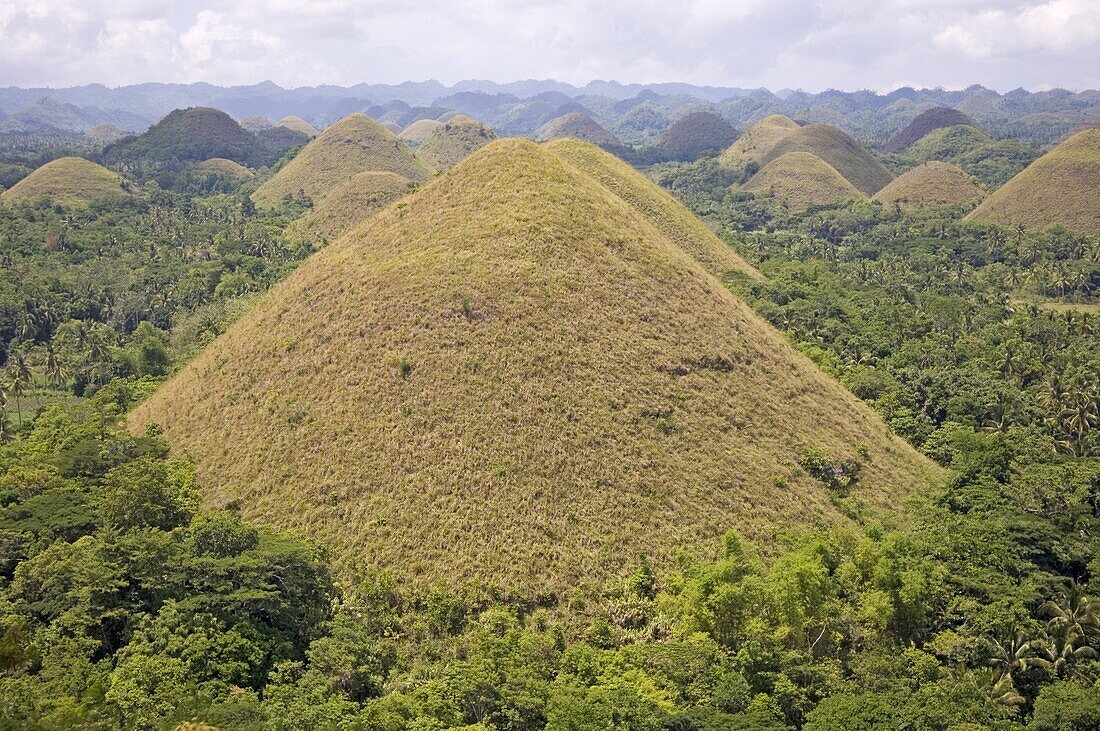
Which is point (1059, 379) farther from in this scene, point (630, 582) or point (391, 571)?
point (391, 571)

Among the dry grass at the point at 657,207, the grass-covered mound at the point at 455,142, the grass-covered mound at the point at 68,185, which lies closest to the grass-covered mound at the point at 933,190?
the dry grass at the point at 657,207

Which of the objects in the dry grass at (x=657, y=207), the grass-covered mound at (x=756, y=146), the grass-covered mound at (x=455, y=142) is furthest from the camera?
the grass-covered mound at (x=756, y=146)

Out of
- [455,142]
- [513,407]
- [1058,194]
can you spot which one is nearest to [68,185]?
[455,142]

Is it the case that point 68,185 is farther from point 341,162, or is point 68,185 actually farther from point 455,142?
point 455,142

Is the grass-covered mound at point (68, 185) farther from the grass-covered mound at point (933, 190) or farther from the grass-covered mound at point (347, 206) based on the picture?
the grass-covered mound at point (933, 190)

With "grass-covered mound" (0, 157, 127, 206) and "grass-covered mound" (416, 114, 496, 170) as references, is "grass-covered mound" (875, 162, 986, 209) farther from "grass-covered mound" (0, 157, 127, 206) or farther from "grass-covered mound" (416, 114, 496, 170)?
"grass-covered mound" (0, 157, 127, 206)

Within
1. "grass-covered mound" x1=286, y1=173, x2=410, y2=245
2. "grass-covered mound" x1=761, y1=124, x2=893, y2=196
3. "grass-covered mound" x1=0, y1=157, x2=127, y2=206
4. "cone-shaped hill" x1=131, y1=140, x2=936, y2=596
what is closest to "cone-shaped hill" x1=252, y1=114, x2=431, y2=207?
"grass-covered mound" x1=286, y1=173, x2=410, y2=245
